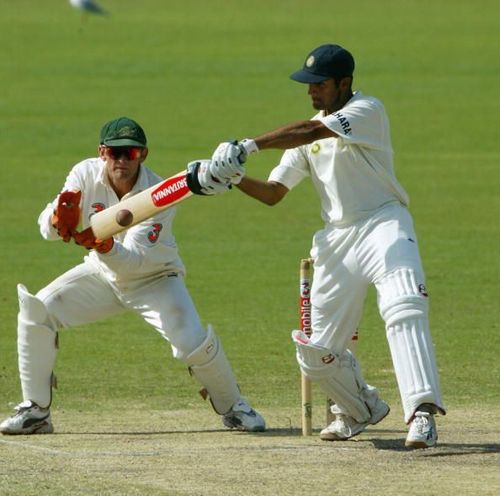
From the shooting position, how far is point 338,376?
8234mm

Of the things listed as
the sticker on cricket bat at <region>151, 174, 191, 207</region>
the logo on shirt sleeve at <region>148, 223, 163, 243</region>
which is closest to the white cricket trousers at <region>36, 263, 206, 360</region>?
the logo on shirt sleeve at <region>148, 223, 163, 243</region>

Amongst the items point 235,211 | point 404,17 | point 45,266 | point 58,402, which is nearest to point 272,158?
point 235,211

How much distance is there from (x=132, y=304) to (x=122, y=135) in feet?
2.98

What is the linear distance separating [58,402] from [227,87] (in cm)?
2134

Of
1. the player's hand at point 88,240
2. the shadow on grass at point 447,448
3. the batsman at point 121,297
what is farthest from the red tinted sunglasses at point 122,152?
the shadow on grass at point 447,448

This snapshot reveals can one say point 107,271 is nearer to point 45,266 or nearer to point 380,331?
point 380,331

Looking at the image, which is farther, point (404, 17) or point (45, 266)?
point (404, 17)

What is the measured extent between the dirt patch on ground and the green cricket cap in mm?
1499

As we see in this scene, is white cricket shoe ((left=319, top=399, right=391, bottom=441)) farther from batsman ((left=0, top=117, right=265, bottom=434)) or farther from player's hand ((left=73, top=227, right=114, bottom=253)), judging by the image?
player's hand ((left=73, top=227, right=114, bottom=253))

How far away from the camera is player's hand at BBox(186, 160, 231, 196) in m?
7.81

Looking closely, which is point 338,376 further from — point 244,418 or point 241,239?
point 241,239

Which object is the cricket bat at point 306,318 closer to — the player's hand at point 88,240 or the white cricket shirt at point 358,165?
the white cricket shirt at point 358,165

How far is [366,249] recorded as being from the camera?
8008mm

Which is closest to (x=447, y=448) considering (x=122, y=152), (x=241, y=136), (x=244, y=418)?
(x=244, y=418)
